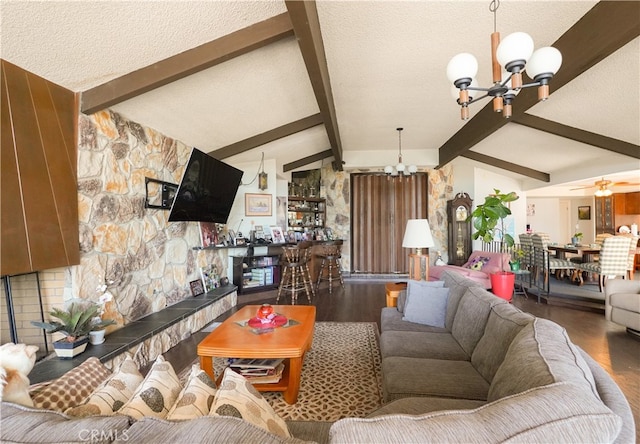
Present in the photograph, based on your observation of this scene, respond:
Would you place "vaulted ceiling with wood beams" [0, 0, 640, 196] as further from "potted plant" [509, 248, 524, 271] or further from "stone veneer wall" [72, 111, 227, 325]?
"potted plant" [509, 248, 524, 271]

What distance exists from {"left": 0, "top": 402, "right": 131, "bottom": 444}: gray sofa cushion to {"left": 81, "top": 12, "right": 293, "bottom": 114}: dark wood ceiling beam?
2479mm

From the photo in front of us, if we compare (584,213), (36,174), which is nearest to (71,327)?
(36,174)

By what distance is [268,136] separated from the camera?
4.69 meters

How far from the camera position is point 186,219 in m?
3.74

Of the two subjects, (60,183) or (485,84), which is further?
(485,84)

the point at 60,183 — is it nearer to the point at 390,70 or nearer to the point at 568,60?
the point at 390,70

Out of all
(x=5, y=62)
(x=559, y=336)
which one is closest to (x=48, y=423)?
(x=559, y=336)

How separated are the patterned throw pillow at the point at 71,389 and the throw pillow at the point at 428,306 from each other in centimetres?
223

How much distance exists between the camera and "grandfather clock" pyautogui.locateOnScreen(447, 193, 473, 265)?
6.96m

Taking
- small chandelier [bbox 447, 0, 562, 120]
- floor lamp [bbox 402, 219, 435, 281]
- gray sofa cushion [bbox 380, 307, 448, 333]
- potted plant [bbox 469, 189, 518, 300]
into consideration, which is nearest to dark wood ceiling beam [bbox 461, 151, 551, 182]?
potted plant [bbox 469, 189, 518, 300]

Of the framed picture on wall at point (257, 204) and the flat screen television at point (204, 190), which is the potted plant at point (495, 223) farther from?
the flat screen television at point (204, 190)

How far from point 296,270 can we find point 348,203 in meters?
2.59

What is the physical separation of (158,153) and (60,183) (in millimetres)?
1376

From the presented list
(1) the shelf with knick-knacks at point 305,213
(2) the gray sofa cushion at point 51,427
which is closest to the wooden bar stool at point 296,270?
(1) the shelf with knick-knacks at point 305,213
